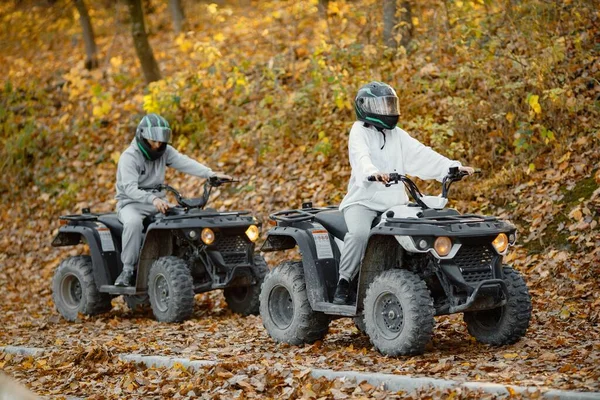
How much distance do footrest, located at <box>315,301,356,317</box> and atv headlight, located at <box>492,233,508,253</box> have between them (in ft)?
4.56

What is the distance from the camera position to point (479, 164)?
1355 cm

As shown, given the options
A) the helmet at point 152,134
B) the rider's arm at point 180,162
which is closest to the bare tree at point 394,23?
the rider's arm at point 180,162

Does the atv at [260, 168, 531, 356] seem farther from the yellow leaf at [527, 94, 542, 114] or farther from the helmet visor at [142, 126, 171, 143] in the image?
the yellow leaf at [527, 94, 542, 114]

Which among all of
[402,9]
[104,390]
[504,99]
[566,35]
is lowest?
A: [104,390]

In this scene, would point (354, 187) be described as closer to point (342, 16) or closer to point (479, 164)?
point (479, 164)

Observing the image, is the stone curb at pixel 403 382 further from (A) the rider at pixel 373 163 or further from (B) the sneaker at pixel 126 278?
(B) the sneaker at pixel 126 278

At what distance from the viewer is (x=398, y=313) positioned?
789 cm

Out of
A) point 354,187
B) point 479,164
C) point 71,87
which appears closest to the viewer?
point 354,187

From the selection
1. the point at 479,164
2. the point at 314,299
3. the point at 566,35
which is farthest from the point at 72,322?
the point at 566,35

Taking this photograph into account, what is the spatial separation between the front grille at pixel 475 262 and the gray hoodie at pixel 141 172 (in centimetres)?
486

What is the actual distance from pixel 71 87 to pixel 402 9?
10.6 m

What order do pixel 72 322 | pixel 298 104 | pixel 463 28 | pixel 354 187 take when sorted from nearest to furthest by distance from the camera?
1. pixel 354 187
2. pixel 72 322
3. pixel 463 28
4. pixel 298 104

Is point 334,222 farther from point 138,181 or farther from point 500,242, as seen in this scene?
point 138,181

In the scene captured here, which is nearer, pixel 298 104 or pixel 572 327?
pixel 572 327
